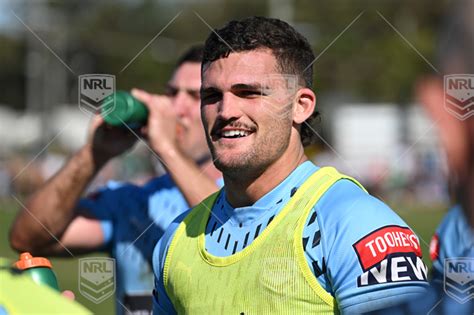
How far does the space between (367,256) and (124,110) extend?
1730 mm

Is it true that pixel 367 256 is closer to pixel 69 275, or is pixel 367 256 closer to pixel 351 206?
pixel 351 206

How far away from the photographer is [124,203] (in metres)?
4.21

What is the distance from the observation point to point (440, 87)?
1.11 metres

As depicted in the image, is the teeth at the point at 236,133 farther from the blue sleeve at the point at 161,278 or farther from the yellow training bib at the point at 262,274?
the blue sleeve at the point at 161,278

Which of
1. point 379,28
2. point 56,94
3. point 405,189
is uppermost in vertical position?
point 379,28

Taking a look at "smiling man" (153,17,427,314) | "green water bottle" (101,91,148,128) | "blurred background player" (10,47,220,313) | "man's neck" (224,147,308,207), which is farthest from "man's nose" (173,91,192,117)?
"man's neck" (224,147,308,207)

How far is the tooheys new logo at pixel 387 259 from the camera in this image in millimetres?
2293

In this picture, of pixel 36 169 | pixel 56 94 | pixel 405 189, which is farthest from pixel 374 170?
pixel 56 94

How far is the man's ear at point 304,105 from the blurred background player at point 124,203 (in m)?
1.07

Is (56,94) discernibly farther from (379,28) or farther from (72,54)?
(379,28)

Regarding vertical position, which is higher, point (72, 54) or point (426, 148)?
point (72, 54)

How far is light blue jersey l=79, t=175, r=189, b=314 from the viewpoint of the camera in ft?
13.1

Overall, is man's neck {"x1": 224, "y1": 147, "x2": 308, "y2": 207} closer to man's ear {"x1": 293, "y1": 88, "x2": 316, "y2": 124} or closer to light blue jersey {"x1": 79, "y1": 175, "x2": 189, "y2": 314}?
man's ear {"x1": 293, "y1": 88, "x2": 316, "y2": 124}

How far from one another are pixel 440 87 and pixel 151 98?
2.86 metres
